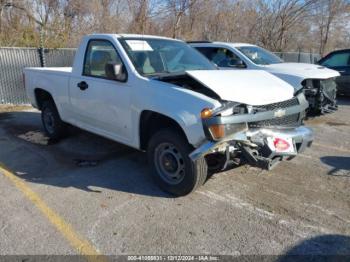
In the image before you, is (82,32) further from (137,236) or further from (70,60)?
(137,236)

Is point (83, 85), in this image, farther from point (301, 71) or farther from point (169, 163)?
point (301, 71)

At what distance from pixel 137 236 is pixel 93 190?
124cm

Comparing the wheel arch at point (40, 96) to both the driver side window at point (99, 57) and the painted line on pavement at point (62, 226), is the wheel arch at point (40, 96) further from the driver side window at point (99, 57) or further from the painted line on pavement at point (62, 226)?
the painted line on pavement at point (62, 226)

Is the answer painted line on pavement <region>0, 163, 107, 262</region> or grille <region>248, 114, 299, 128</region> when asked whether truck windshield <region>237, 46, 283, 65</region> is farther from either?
painted line on pavement <region>0, 163, 107, 262</region>

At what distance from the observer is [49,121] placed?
647cm

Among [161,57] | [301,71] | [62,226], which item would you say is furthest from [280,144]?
→ [301,71]

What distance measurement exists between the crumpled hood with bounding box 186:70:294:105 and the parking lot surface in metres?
1.22

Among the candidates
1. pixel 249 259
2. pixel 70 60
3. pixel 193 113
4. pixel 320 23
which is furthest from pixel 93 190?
pixel 320 23

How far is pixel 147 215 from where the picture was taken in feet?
11.9

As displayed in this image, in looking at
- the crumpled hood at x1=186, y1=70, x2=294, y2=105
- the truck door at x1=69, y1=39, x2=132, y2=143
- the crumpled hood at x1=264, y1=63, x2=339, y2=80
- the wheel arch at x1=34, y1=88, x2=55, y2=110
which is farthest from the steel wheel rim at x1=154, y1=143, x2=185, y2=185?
the crumpled hood at x1=264, y1=63, x2=339, y2=80

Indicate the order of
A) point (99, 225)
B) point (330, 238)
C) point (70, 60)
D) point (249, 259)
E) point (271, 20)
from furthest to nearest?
point (271, 20) < point (70, 60) < point (99, 225) < point (330, 238) < point (249, 259)

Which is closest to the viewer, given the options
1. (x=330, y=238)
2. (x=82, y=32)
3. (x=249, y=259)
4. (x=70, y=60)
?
(x=249, y=259)

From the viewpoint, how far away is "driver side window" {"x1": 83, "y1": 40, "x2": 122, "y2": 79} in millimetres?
4667

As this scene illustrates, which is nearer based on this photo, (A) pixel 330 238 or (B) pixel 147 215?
(A) pixel 330 238
